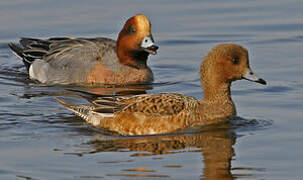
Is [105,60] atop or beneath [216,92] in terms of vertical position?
atop

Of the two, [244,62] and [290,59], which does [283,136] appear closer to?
[244,62]

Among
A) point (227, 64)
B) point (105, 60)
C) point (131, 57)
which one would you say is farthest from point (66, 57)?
point (227, 64)

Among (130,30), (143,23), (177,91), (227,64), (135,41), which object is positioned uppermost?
(143,23)

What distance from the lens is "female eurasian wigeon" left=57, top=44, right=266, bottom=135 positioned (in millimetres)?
10477

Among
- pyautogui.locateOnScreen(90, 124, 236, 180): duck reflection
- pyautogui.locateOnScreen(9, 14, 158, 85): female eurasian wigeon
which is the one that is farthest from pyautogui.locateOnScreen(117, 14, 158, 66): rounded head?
pyautogui.locateOnScreen(90, 124, 236, 180): duck reflection

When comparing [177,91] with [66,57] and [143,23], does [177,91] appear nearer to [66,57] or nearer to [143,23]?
[143,23]

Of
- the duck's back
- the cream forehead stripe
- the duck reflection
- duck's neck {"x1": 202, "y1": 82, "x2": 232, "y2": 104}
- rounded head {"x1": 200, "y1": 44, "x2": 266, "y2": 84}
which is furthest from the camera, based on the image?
the duck's back

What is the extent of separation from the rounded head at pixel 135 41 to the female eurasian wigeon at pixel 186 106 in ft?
10.8

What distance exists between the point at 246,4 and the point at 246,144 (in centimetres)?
815

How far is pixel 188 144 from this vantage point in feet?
32.9

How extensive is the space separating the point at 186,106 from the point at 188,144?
2.10 feet

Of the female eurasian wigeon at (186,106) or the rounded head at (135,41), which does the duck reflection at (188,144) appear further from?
the rounded head at (135,41)

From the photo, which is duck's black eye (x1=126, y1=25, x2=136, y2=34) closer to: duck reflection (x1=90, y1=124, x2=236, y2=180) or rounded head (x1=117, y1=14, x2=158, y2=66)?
rounded head (x1=117, y1=14, x2=158, y2=66)

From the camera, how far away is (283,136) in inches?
403
